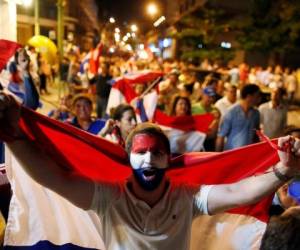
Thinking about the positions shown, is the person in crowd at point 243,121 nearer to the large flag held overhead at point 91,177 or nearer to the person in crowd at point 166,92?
the person in crowd at point 166,92

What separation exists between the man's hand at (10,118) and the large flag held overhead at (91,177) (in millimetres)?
293

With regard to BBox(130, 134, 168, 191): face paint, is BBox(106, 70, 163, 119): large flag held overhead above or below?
above

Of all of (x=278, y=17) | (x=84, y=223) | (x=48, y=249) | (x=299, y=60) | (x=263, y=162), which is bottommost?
(x=48, y=249)

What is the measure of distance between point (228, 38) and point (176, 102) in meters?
30.6

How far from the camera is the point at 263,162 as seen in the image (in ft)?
9.73

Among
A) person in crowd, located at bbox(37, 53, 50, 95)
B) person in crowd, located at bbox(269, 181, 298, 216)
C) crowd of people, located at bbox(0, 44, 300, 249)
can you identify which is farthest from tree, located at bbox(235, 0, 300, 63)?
person in crowd, located at bbox(269, 181, 298, 216)

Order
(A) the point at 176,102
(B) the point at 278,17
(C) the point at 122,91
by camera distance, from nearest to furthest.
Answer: (A) the point at 176,102, (C) the point at 122,91, (B) the point at 278,17

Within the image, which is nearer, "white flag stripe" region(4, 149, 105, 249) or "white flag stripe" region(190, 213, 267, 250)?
"white flag stripe" region(4, 149, 105, 249)

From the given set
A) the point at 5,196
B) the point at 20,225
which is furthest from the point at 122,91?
the point at 20,225

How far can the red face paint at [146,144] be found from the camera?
2.60 metres

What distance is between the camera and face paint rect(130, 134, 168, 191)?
256cm

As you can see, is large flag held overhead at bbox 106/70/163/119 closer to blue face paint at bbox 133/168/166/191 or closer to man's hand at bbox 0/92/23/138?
blue face paint at bbox 133/168/166/191

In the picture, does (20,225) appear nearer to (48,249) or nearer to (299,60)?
(48,249)

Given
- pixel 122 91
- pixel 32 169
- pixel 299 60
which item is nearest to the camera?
pixel 32 169
